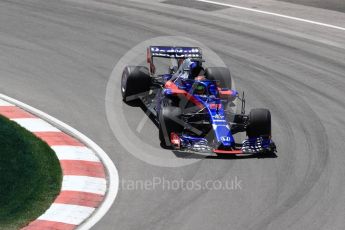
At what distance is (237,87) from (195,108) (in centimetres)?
352

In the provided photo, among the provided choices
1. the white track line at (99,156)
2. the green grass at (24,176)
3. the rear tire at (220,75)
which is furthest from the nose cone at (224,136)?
the green grass at (24,176)

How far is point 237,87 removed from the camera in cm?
1967

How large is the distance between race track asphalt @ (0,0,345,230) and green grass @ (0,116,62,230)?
111 cm

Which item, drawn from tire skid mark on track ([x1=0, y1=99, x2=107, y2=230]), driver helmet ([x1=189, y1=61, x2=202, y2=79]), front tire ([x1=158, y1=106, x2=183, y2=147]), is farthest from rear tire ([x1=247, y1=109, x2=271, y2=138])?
tire skid mark on track ([x1=0, y1=99, x2=107, y2=230])

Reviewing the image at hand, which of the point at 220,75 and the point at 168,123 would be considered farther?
the point at 220,75

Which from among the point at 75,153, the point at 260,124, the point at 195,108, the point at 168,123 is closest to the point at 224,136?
the point at 260,124

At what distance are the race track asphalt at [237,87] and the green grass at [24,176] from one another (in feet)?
3.66

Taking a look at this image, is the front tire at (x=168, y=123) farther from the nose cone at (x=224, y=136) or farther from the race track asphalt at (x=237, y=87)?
the nose cone at (x=224, y=136)

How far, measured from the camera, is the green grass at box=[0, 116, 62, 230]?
12.6 m

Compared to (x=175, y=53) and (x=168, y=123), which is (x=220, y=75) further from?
(x=168, y=123)

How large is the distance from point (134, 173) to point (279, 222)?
299 centimetres

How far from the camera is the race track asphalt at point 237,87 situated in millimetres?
13188

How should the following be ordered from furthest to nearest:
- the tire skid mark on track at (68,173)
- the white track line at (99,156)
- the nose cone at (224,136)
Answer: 1. the nose cone at (224,136)
2. the white track line at (99,156)
3. the tire skid mark on track at (68,173)

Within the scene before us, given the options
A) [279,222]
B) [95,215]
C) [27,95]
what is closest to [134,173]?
[95,215]
